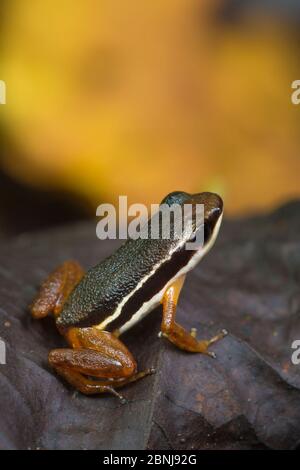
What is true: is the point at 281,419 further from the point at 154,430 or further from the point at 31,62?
the point at 31,62

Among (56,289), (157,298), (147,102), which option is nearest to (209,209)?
(157,298)

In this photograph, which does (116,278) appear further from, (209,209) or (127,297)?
(209,209)

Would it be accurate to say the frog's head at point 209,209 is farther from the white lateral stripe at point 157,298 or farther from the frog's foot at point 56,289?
the frog's foot at point 56,289

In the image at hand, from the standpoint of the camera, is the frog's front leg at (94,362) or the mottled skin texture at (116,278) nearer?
the frog's front leg at (94,362)

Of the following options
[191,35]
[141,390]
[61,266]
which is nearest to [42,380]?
[141,390]

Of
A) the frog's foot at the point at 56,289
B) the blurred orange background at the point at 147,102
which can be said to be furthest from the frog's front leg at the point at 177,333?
the blurred orange background at the point at 147,102

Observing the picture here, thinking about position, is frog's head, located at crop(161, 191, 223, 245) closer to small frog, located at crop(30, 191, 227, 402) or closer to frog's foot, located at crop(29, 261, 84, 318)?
small frog, located at crop(30, 191, 227, 402)
